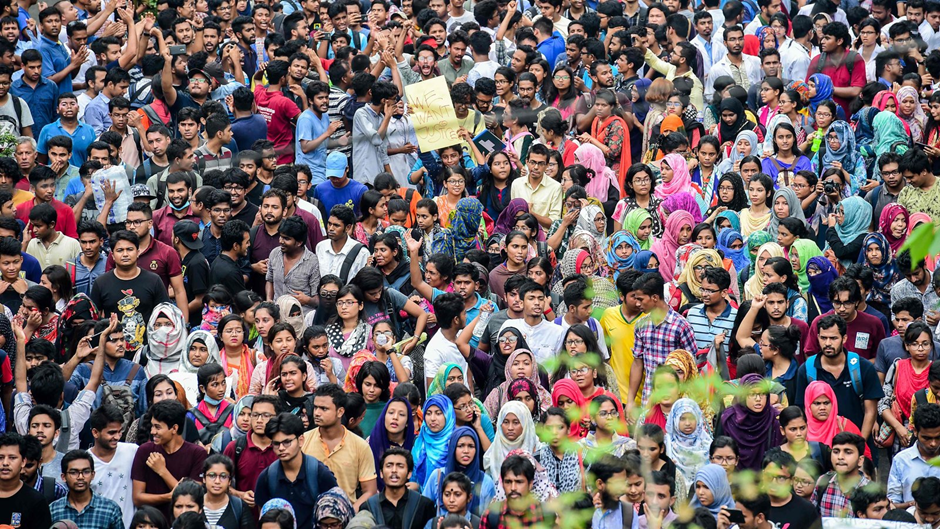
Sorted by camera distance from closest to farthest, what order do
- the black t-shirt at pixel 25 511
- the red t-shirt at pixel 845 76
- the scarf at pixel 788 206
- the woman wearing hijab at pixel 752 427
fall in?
1. the black t-shirt at pixel 25 511
2. the woman wearing hijab at pixel 752 427
3. the scarf at pixel 788 206
4. the red t-shirt at pixel 845 76

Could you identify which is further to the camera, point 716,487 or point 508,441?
point 508,441

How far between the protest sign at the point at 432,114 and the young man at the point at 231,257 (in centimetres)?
222

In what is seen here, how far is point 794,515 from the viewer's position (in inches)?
284

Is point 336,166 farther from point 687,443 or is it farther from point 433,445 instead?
point 687,443

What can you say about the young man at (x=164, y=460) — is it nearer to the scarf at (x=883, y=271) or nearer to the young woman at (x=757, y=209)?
the young woman at (x=757, y=209)

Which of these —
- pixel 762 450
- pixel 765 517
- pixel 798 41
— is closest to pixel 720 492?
pixel 765 517

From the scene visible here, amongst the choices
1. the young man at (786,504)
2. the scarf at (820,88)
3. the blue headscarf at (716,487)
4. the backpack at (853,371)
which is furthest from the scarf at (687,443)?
the scarf at (820,88)

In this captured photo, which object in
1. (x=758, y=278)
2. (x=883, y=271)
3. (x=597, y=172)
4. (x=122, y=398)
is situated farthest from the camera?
(x=597, y=172)

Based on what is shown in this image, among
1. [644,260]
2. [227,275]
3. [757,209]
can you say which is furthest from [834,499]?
[227,275]

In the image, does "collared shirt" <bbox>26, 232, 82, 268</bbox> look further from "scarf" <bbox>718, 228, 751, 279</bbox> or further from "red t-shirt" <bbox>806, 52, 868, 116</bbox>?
"red t-shirt" <bbox>806, 52, 868, 116</bbox>

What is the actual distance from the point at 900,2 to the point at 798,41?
1.53m

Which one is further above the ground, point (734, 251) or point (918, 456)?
point (918, 456)

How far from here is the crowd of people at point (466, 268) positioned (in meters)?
7.70

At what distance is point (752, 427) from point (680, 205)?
126 inches
